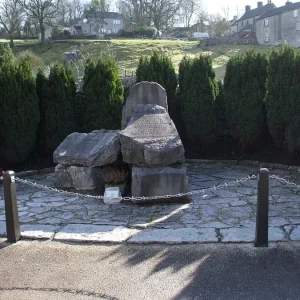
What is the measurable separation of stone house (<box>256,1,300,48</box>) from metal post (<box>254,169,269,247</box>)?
53671mm

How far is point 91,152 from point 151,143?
123cm

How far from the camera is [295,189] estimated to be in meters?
7.24

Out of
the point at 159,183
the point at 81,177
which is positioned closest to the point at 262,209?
the point at 159,183

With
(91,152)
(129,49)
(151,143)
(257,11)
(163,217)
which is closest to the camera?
(163,217)

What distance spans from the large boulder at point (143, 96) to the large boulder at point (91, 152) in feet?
2.93

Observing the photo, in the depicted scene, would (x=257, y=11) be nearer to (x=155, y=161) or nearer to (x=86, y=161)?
(x=86, y=161)

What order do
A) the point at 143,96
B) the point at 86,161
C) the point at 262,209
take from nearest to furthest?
the point at 262,209
the point at 86,161
the point at 143,96

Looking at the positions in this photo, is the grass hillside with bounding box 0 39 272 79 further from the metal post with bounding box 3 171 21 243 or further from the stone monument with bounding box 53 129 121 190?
the metal post with bounding box 3 171 21 243

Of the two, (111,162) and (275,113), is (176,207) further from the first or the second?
(275,113)

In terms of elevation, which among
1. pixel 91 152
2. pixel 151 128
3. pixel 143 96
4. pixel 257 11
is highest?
pixel 257 11

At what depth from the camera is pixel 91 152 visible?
7203mm

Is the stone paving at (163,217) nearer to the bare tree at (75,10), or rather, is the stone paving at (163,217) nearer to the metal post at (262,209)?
the metal post at (262,209)

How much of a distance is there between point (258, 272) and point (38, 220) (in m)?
3.23

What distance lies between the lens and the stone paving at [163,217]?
509 centimetres
